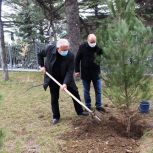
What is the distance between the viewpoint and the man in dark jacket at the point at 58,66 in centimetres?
692

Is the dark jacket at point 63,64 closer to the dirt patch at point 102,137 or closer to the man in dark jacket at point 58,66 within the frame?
the man in dark jacket at point 58,66

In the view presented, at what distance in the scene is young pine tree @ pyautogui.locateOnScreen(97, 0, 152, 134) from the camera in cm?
592

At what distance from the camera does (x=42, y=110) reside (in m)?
8.66

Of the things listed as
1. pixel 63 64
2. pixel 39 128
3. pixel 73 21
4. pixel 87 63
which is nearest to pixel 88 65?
pixel 87 63

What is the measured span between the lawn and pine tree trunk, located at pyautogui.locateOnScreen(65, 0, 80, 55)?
233cm

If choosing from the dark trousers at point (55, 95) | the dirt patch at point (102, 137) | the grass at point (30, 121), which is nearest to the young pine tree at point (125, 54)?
the dirt patch at point (102, 137)

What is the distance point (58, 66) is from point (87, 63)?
751 millimetres

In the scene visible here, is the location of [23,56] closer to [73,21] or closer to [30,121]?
[73,21]

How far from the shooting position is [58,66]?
7.14 m

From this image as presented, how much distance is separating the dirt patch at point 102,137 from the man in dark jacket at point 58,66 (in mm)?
632

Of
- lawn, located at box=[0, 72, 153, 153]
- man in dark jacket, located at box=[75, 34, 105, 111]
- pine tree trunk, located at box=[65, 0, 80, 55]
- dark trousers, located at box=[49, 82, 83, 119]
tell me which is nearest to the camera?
lawn, located at box=[0, 72, 153, 153]

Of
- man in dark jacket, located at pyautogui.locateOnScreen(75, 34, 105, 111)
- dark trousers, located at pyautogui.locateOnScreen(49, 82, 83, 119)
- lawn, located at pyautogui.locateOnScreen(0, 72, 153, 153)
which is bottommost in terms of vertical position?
lawn, located at pyautogui.locateOnScreen(0, 72, 153, 153)

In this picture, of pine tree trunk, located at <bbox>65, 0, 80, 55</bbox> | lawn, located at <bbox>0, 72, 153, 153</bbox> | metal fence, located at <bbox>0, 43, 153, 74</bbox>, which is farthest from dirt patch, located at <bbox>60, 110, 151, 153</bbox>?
metal fence, located at <bbox>0, 43, 153, 74</bbox>

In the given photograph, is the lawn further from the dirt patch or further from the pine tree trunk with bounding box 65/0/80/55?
the pine tree trunk with bounding box 65/0/80/55
